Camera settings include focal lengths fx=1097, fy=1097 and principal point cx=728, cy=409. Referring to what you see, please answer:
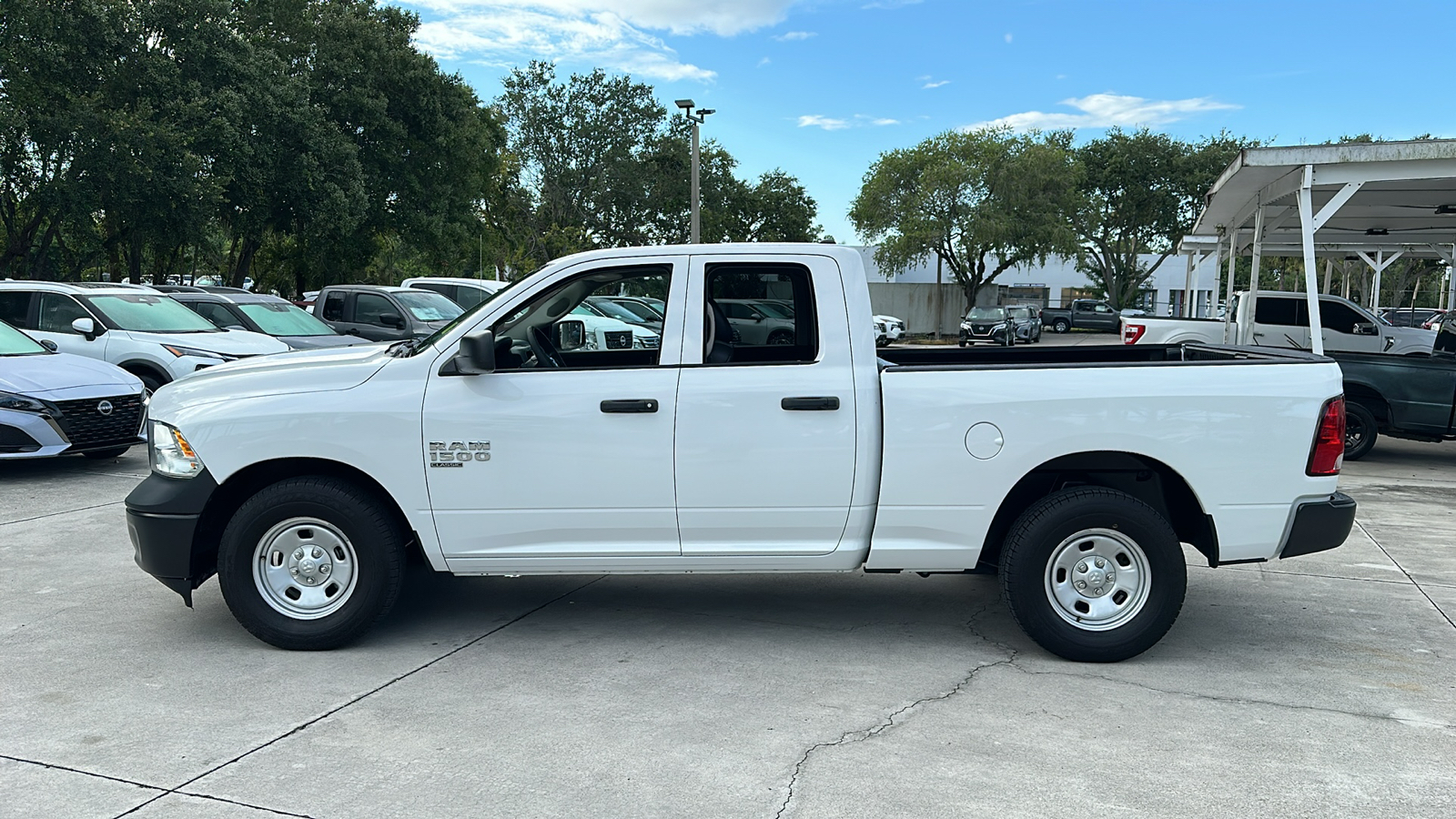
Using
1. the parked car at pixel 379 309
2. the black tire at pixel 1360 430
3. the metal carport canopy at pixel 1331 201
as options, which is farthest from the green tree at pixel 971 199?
the black tire at pixel 1360 430

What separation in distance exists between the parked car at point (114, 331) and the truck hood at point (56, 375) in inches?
62.1

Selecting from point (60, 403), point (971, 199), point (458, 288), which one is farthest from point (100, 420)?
point (971, 199)

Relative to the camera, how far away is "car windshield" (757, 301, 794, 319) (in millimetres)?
5281

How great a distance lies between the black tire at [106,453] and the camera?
33.0ft

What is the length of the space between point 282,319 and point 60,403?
20.3 ft

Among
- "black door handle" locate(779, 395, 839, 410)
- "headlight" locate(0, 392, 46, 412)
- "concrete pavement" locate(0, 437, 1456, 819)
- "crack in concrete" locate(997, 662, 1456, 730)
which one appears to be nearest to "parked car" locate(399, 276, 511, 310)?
"headlight" locate(0, 392, 46, 412)

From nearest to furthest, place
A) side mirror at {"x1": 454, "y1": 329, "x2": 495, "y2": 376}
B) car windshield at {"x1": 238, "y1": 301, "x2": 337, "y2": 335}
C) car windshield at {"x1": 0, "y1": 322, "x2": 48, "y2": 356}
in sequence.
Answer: side mirror at {"x1": 454, "y1": 329, "x2": 495, "y2": 376}, car windshield at {"x1": 0, "y1": 322, "x2": 48, "y2": 356}, car windshield at {"x1": 238, "y1": 301, "x2": 337, "y2": 335}

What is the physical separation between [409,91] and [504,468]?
28.3m

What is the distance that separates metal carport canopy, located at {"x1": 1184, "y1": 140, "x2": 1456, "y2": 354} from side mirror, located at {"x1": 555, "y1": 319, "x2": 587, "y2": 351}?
8980 millimetres

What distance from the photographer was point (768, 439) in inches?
194

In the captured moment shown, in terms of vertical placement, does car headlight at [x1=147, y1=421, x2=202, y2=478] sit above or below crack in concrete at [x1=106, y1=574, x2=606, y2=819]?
above

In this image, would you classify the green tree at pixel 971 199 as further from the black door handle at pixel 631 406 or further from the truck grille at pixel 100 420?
the black door handle at pixel 631 406

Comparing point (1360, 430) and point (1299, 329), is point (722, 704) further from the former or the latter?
point (1299, 329)

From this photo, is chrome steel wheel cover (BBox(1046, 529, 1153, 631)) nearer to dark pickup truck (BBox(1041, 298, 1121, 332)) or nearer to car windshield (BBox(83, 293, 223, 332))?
car windshield (BBox(83, 293, 223, 332))
